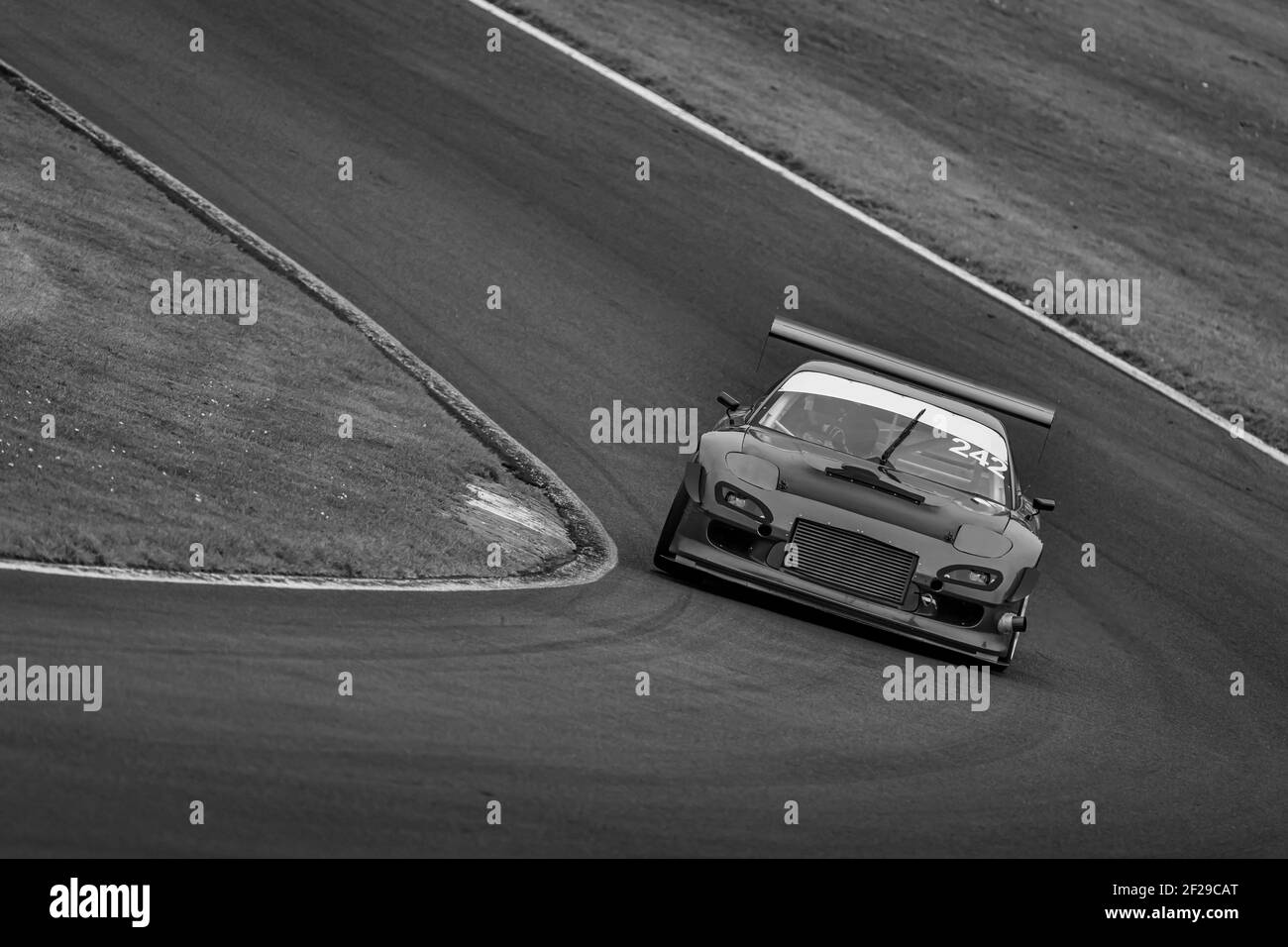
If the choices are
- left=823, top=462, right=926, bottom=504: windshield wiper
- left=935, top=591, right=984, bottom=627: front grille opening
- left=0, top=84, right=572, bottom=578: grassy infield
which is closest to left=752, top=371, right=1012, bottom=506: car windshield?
left=823, top=462, right=926, bottom=504: windshield wiper

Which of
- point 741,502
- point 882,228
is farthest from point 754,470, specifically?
point 882,228

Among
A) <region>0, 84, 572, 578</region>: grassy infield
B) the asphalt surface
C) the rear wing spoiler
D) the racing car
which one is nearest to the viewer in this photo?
the asphalt surface

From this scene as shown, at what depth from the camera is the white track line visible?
1589 cm

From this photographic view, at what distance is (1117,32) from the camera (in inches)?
1033

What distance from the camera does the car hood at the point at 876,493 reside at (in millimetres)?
9422

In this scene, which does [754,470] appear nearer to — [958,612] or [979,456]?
[958,612]

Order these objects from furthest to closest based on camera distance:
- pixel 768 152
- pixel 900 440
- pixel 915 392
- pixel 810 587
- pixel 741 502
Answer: pixel 768 152 → pixel 915 392 → pixel 900 440 → pixel 741 502 → pixel 810 587

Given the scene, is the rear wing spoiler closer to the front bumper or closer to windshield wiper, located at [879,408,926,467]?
windshield wiper, located at [879,408,926,467]

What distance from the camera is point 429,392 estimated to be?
1264 cm

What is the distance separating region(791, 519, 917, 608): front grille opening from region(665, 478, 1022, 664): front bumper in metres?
0.04

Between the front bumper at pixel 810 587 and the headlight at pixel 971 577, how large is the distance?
0.08 m

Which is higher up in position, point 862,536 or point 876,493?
point 876,493

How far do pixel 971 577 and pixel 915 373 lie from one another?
6.97 ft
